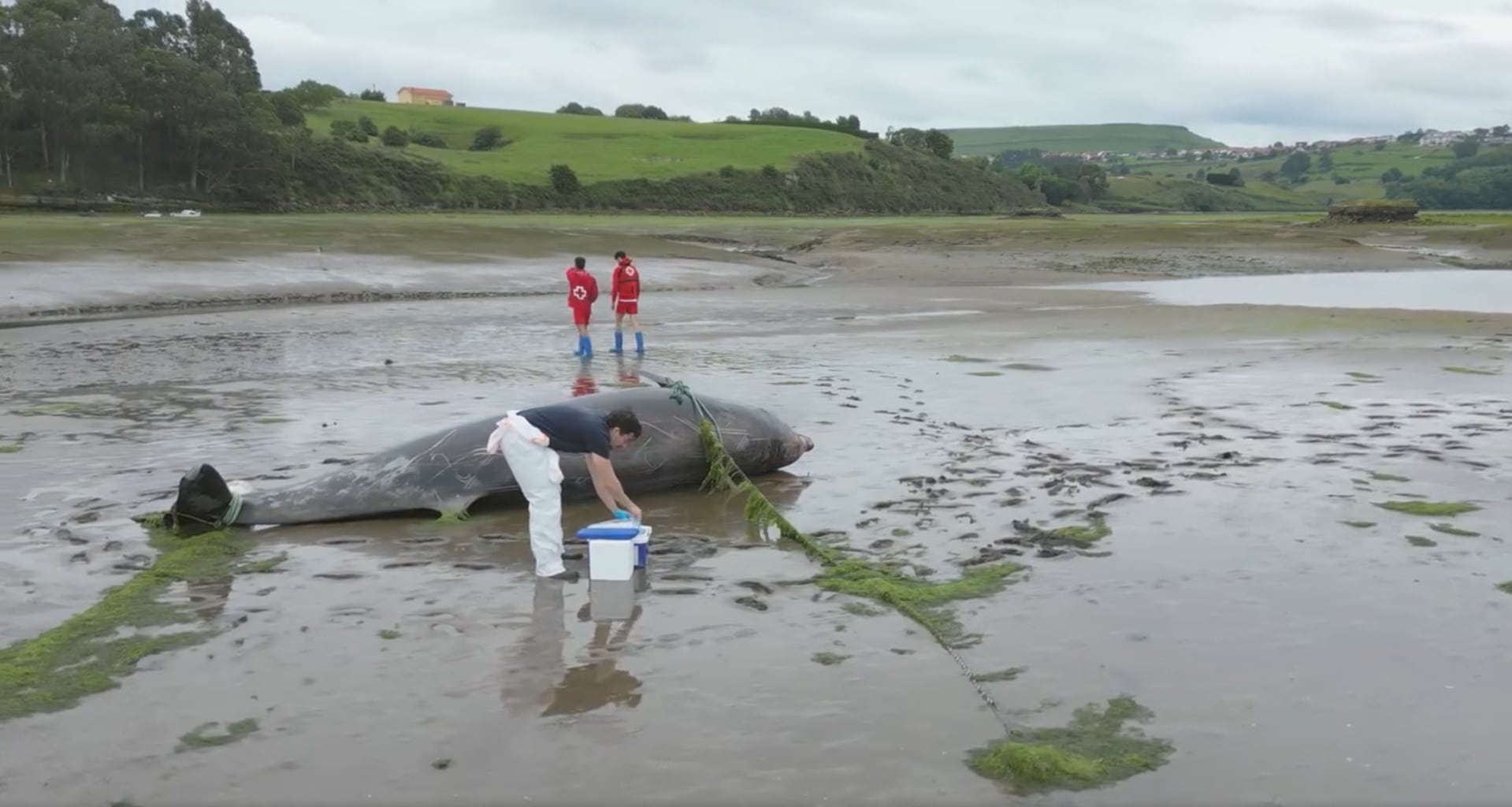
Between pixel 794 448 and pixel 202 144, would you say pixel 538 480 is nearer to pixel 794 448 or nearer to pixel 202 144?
pixel 794 448

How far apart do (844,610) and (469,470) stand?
4.00m

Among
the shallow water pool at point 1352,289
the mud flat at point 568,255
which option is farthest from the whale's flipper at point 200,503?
the shallow water pool at point 1352,289

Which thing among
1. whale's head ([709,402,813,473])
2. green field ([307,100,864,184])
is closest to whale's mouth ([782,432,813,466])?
whale's head ([709,402,813,473])

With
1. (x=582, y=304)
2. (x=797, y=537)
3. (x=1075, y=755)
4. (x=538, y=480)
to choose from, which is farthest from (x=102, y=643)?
(x=582, y=304)

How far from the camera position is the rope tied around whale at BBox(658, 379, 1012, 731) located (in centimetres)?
667

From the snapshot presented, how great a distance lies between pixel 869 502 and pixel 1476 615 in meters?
4.32

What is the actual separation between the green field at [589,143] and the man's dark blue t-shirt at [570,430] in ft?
251

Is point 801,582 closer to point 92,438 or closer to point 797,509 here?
point 797,509

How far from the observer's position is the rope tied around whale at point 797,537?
21.9ft

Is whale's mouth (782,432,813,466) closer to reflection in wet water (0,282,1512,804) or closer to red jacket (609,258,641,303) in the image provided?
reflection in wet water (0,282,1512,804)

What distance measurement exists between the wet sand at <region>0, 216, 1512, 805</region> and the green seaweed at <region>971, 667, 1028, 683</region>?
7 cm

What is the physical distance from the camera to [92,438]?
1255cm

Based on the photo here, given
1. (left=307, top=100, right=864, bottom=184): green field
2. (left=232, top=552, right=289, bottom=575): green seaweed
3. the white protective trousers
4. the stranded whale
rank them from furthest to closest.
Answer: (left=307, top=100, right=864, bottom=184): green field < the stranded whale < (left=232, top=552, right=289, bottom=575): green seaweed < the white protective trousers

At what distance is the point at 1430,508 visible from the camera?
30.0 feet
